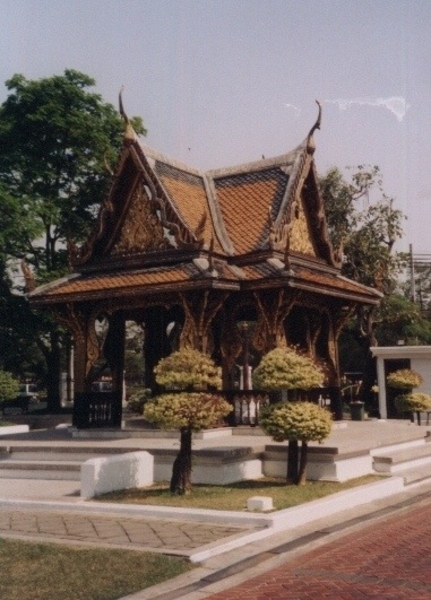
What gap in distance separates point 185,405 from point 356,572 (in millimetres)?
4259

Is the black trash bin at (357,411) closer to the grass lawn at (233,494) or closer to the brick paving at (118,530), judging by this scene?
the grass lawn at (233,494)

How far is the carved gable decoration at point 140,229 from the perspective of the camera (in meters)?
16.2

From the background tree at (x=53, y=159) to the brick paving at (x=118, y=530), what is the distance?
1916 centimetres

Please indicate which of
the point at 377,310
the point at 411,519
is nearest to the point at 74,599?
the point at 411,519

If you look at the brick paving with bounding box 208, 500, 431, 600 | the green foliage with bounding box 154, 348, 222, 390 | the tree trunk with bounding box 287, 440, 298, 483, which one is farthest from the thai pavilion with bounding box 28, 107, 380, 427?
the brick paving with bounding box 208, 500, 431, 600

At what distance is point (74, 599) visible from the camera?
6.12m

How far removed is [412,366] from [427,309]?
26.3 meters

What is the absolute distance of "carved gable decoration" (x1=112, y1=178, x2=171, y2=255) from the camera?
16.2m

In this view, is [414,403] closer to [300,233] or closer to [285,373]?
[300,233]

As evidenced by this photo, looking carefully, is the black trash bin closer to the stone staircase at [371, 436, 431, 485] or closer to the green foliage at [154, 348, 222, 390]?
the stone staircase at [371, 436, 431, 485]

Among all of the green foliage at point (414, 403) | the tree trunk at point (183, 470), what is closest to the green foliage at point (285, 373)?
the tree trunk at point (183, 470)

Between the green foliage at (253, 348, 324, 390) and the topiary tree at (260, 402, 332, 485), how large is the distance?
36 cm

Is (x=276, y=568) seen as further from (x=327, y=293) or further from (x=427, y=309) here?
(x=427, y=309)

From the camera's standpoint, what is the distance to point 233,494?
431 inches
